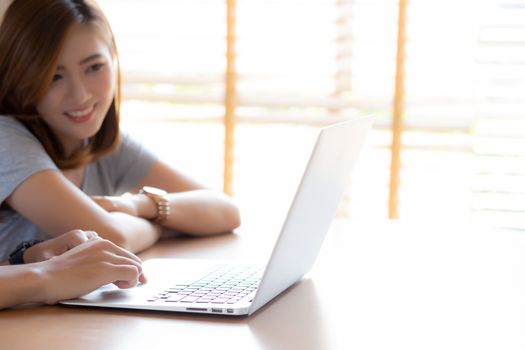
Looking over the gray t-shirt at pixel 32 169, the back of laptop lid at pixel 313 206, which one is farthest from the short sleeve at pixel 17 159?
the back of laptop lid at pixel 313 206

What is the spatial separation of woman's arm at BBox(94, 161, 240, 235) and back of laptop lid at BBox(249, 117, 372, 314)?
0.44 m

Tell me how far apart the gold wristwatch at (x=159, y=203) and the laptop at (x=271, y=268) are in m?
0.32

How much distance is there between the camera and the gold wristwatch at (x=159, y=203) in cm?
182

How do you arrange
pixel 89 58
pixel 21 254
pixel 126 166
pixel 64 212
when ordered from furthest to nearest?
1. pixel 126 166
2. pixel 89 58
3. pixel 64 212
4. pixel 21 254

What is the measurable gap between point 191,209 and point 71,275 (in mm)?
635

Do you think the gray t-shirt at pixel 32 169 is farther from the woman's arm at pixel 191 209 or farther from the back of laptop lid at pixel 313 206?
the back of laptop lid at pixel 313 206

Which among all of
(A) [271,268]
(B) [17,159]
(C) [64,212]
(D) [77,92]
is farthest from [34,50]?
(A) [271,268]

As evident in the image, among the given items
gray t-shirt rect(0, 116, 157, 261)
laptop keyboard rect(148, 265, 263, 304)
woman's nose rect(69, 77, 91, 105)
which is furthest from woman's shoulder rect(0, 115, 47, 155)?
laptop keyboard rect(148, 265, 263, 304)

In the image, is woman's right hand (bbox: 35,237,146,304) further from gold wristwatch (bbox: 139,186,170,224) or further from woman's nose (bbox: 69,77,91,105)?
woman's nose (bbox: 69,77,91,105)

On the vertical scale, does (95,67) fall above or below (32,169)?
above

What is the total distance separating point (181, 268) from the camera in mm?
1466

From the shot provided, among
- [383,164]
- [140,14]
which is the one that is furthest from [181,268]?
[140,14]

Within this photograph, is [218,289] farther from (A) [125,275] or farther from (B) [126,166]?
(B) [126,166]

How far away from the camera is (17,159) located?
5.61 feet
